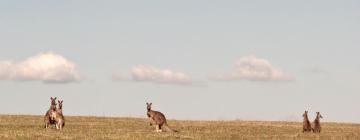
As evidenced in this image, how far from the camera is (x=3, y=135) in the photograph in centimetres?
3103

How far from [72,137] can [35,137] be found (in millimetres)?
1600

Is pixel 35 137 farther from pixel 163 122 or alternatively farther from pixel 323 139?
pixel 323 139

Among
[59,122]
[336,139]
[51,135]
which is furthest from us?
[59,122]

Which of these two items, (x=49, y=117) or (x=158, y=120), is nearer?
(x=158, y=120)

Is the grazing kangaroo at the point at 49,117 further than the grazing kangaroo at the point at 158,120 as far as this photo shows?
Yes

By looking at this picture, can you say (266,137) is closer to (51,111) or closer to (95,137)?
(95,137)

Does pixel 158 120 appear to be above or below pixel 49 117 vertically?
below

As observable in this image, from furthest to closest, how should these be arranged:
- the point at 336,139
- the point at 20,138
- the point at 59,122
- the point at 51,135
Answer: the point at 59,122 → the point at 336,139 → the point at 51,135 → the point at 20,138

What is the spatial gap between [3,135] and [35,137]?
1.48 metres

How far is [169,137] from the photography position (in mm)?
32812

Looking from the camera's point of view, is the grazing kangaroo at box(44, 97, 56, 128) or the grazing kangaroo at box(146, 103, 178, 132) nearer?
the grazing kangaroo at box(146, 103, 178, 132)

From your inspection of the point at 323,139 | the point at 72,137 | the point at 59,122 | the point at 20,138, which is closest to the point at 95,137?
the point at 72,137

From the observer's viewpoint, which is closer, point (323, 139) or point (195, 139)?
point (195, 139)

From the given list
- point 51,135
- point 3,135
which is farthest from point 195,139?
point 3,135
